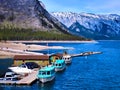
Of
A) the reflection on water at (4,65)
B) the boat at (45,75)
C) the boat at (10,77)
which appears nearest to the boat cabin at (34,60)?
the reflection on water at (4,65)

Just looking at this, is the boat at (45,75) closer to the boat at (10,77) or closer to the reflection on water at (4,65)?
the boat at (10,77)

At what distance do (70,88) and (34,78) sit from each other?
10.1 m

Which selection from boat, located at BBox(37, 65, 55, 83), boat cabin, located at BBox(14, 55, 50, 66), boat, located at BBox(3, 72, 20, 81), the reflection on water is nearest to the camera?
boat, located at BBox(37, 65, 55, 83)

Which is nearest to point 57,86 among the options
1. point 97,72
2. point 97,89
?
point 97,89

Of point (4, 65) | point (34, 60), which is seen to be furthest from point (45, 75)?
point (4, 65)

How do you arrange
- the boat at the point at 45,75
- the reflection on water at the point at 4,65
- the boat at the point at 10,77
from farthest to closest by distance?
1. the reflection on water at the point at 4,65
2. the boat at the point at 10,77
3. the boat at the point at 45,75

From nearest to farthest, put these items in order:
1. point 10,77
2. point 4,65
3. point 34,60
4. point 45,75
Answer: point 45,75, point 10,77, point 34,60, point 4,65

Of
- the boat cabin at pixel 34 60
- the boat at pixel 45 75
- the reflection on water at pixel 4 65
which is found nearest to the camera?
the boat at pixel 45 75

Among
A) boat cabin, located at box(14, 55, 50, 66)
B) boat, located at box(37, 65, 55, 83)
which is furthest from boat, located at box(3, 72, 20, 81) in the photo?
boat cabin, located at box(14, 55, 50, 66)

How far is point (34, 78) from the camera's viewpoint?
79.0m

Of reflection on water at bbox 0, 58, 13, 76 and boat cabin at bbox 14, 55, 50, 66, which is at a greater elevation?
boat cabin at bbox 14, 55, 50, 66

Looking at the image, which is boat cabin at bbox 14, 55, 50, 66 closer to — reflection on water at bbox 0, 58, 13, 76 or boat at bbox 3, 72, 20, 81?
reflection on water at bbox 0, 58, 13, 76

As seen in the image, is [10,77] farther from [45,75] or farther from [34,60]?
[34,60]

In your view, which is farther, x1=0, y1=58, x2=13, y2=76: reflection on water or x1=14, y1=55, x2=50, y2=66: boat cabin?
x1=14, y1=55, x2=50, y2=66: boat cabin
